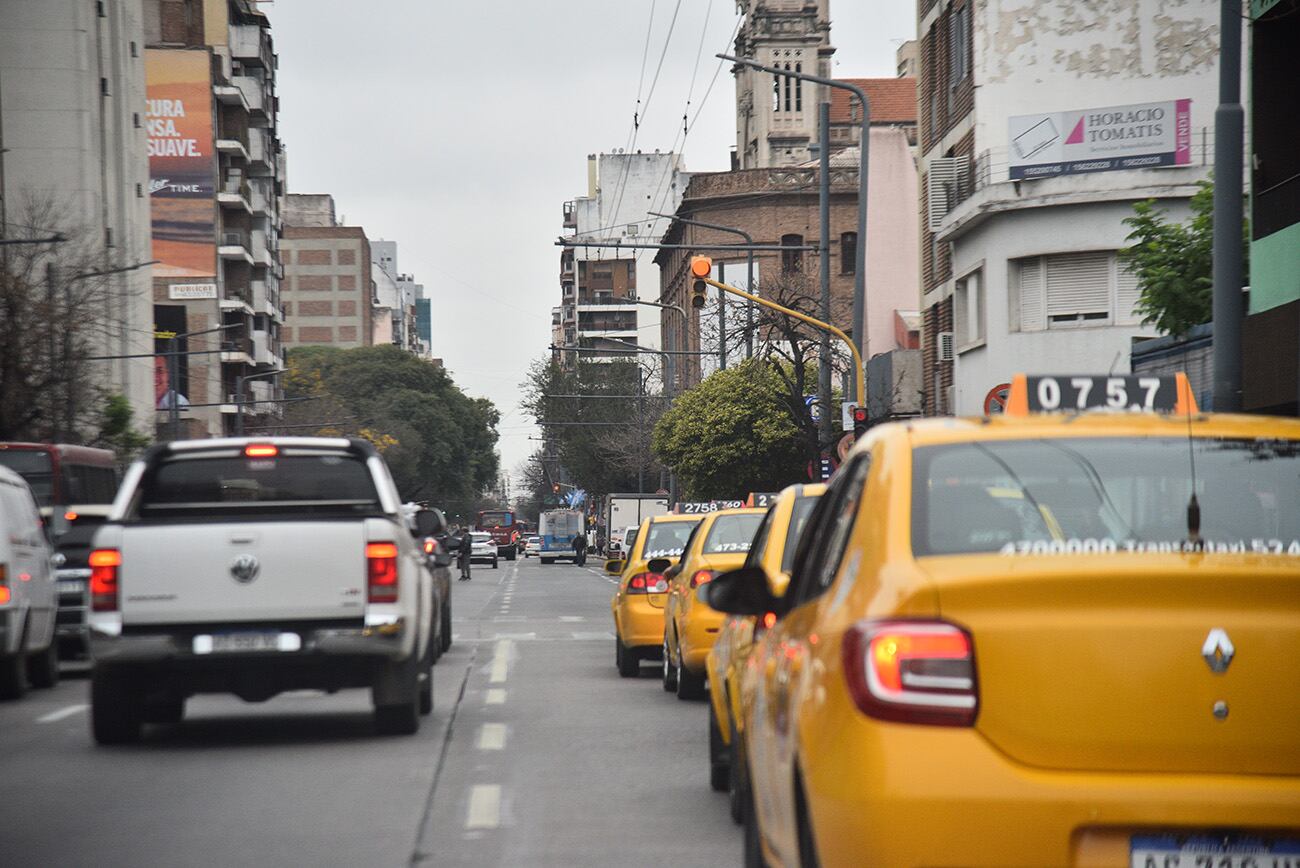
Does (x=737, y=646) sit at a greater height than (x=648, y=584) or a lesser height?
greater

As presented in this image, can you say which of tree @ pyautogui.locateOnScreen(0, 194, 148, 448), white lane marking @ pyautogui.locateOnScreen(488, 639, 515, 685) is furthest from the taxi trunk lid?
tree @ pyautogui.locateOnScreen(0, 194, 148, 448)

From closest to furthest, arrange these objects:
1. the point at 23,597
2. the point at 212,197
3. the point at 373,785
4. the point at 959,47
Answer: the point at 373,785 → the point at 23,597 → the point at 959,47 → the point at 212,197

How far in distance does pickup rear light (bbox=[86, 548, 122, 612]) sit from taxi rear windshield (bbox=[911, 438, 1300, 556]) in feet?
23.8

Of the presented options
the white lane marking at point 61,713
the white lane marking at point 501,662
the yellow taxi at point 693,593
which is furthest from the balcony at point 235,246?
the yellow taxi at point 693,593

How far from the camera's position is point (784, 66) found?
384ft

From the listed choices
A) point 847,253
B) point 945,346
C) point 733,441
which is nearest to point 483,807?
point 945,346

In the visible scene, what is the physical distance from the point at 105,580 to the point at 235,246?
81203 mm

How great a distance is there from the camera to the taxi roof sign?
20.3 feet

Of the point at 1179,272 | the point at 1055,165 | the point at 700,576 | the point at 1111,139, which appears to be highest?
the point at 1111,139

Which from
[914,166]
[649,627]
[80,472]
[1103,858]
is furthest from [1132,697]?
[914,166]

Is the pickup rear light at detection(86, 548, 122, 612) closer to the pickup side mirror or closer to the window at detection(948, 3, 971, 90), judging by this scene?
the pickup side mirror

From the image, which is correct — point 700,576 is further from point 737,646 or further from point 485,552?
point 485,552

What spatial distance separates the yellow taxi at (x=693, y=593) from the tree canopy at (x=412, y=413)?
8324cm

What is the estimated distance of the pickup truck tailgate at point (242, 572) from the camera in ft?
36.9
